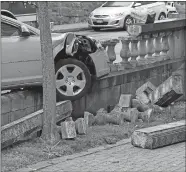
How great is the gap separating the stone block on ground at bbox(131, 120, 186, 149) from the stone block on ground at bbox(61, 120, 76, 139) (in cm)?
80

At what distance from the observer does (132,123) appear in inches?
394

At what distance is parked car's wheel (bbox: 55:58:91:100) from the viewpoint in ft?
35.4

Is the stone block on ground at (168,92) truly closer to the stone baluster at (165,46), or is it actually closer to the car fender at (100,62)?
the car fender at (100,62)

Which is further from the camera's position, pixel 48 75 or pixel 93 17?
pixel 93 17

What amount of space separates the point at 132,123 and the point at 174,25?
403 cm

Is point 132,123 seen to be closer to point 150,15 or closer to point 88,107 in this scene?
point 88,107

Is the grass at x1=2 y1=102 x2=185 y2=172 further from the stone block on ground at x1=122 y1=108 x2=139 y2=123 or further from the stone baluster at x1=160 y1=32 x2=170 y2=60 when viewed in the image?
the stone baluster at x1=160 y1=32 x2=170 y2=60

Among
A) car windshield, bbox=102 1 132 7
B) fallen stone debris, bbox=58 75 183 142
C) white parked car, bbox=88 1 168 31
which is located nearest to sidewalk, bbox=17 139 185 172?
fallen stone debris, bbox=58 75 183 142

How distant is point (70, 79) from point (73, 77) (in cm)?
7

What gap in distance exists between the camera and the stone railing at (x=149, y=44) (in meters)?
12.1

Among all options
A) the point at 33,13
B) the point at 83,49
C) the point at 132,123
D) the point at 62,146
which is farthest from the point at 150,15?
the point at 33,13

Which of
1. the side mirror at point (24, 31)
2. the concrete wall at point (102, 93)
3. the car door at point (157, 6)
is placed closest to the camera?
the concrete wall at point (102, 93)

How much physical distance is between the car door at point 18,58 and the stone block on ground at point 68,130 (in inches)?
77.8

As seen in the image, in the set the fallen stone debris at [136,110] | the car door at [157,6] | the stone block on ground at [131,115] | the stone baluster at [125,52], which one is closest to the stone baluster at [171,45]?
the stone baluster at [125,52]
